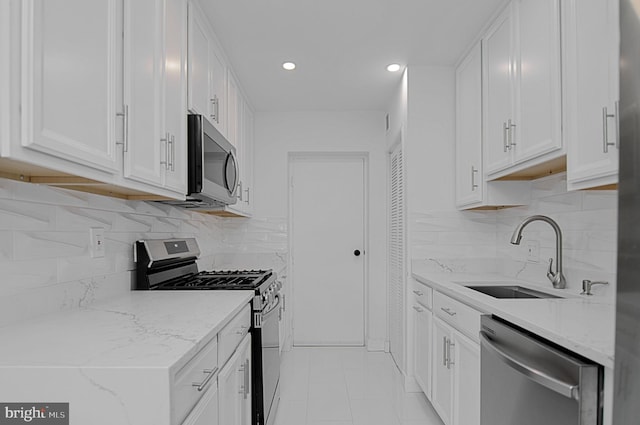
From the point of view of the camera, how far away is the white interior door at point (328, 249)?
472 centimetres

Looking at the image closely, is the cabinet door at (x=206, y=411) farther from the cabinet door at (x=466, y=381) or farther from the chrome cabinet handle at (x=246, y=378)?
the cabinet door at (x=466, y=381)

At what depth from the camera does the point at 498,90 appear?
2596 mm

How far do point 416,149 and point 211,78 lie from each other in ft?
5.20

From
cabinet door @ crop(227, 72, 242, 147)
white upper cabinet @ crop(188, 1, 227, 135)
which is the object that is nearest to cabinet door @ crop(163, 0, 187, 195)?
white upper cabinet @ crop(188, 1, 227, 135)

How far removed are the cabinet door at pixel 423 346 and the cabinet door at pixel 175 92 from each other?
69.8 inches

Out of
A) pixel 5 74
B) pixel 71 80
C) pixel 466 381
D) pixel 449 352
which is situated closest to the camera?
pixel 5 74

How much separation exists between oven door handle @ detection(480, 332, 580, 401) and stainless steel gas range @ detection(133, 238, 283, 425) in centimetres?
112

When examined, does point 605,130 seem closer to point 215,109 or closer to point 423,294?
point 423,294

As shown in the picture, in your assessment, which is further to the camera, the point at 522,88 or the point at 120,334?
the point at 522,88

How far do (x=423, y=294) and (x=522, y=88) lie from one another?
1.46 m

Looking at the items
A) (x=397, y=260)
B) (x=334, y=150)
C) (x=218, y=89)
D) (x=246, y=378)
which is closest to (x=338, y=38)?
(x=218, y=89)

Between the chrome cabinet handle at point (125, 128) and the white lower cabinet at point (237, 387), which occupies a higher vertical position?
the chrome cabinet handle at point (125, 128)

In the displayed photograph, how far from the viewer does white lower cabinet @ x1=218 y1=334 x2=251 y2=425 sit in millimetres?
1608

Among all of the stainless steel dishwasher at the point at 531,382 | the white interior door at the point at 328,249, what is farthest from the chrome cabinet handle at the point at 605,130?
the white interior door at the point at 328,249
